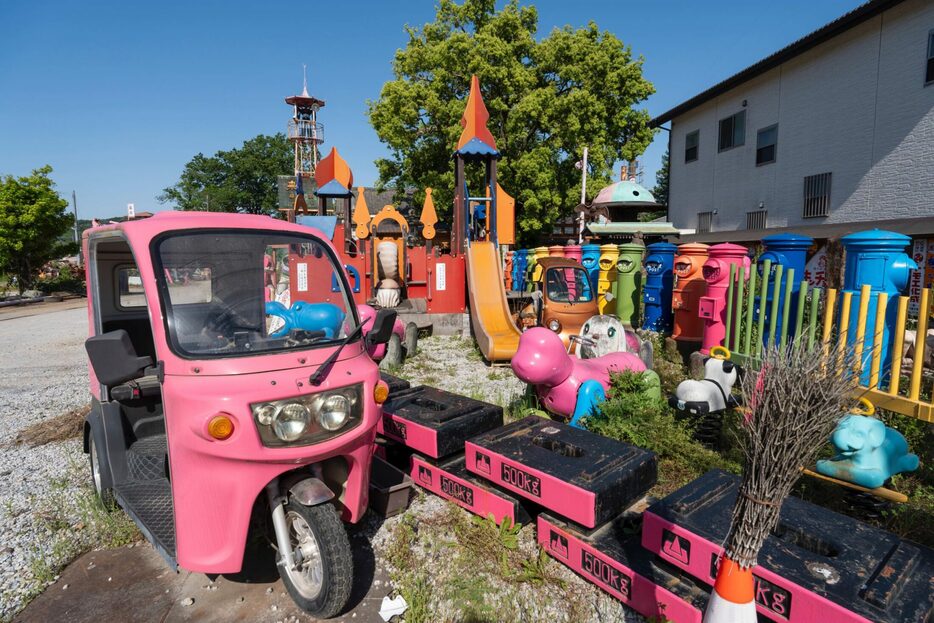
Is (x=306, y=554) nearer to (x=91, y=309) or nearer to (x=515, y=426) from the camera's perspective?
(x=515, y=426)

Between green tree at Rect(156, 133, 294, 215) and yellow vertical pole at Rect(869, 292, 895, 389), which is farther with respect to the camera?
green tree at Rect(156, 133, 294, 215)

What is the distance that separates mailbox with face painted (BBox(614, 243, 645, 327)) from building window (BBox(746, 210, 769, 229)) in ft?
29.7

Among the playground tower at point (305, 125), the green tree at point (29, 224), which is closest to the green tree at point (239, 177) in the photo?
the playground tower at point (305, 125)

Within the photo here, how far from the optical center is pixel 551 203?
68.6 ft

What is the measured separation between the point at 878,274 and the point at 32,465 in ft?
25.5

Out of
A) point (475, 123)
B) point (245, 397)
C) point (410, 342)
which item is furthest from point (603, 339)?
point (475, 123)

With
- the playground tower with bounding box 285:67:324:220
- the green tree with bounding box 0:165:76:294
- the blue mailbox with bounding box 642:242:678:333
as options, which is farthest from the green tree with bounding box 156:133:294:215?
the blue mailbox with bounding box 642:242:678:333

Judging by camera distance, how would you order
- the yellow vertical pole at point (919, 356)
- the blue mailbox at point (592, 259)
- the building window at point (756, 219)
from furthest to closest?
the building window at point (756, 219), the blue mailbox at point (592, 259), the yellow vertical pole at point (919, 356)

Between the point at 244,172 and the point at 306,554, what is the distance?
60.3m

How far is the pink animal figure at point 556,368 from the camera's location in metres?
4.38

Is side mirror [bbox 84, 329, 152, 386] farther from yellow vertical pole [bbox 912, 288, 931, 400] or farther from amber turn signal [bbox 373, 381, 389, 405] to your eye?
yellow vertical pole [bbox 912, 288, 931, 400]

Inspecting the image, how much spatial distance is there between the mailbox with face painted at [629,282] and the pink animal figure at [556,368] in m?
4.78

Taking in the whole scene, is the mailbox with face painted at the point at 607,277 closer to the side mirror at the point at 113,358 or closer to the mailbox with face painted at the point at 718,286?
the mailbox with face painted at the point at 718,286

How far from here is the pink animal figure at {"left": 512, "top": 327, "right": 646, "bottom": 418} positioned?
14.4 ft
